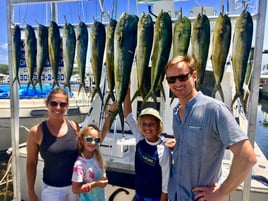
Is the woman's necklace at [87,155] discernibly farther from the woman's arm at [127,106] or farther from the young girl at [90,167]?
the woman's arm at [127,106]

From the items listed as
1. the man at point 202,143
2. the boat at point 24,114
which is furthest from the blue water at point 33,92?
the man at point 202,143

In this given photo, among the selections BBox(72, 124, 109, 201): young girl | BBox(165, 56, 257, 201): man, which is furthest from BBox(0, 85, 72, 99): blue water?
BBox(165, 56, 257, 201): man

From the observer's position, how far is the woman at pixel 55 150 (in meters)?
2.29

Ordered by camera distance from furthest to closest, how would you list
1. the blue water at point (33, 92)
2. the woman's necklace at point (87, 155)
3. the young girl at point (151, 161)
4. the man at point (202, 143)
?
1. the blue water at point (33, 92)
2. the woman's necklace at point (87, 155)
3. the young girl at point (151, 161)
4. the man at point (202, 143)

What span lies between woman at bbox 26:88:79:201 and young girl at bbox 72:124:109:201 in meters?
0.07

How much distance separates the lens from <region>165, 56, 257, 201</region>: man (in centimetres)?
150

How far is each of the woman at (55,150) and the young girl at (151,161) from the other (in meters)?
0.57

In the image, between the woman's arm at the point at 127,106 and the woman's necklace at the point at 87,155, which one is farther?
the woman's arm at the point at 127,106

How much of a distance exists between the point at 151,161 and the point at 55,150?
789mm

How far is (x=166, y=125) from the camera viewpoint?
17.2ft

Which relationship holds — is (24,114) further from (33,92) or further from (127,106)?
(127,106)

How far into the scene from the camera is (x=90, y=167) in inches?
92.7

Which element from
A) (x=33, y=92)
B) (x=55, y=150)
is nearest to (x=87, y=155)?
(x=55, y=150)

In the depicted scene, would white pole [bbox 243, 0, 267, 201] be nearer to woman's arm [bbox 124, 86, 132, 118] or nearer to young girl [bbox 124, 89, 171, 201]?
young girl [bbox 124, 89, 171, 201]
